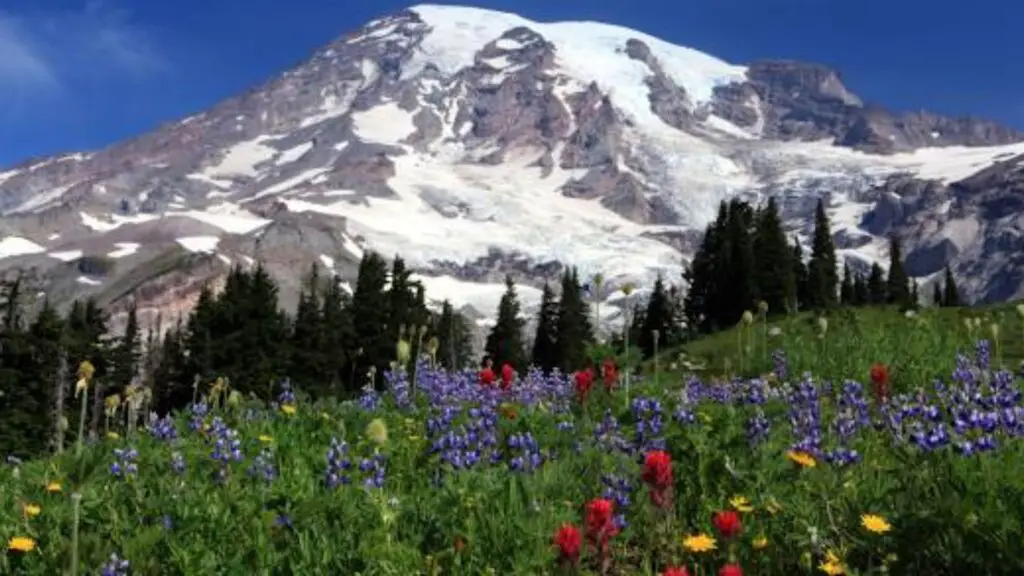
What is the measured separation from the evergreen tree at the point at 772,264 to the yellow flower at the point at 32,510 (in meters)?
62.8

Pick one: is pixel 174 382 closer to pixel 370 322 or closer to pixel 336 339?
pixel 336 339

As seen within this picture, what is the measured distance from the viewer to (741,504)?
6.35 metres

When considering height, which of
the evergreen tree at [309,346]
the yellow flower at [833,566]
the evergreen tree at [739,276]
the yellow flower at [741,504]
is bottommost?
the evergreen tree at [309,346]

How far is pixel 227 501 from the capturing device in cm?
677

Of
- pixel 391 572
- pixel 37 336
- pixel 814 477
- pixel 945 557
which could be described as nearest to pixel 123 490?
pixel 391 572

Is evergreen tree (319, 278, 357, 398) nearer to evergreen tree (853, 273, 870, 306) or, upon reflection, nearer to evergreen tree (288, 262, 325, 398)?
evergreen tree (288, 262, 325, 398)

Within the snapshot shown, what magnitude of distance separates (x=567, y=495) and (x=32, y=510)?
11.8 feet

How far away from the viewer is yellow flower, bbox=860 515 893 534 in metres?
5.34

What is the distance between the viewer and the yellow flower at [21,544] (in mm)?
5902

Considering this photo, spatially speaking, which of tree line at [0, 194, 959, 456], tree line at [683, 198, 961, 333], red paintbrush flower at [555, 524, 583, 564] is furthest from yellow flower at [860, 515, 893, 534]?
tree line at [683, 198, 961, 333]

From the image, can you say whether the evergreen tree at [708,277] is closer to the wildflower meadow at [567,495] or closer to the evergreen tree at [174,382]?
the evergreen tree at [174,382]

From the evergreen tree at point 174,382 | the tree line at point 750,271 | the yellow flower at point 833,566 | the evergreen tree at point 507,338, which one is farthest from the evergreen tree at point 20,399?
the yellow flower at point 833,566

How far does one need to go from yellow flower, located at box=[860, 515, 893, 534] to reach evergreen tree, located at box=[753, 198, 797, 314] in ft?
206

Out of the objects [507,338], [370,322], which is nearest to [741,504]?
[370,322]
